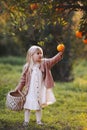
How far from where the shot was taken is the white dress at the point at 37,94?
29.4ft

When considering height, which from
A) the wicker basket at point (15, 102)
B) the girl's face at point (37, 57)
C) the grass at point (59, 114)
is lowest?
the grass at point (59, 114)

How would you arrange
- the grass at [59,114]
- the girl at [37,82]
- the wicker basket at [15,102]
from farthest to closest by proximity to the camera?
the grass at [59,114]
the girl at [37,82]
the wicker basket at [15,102]

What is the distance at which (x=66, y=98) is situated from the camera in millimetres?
13594

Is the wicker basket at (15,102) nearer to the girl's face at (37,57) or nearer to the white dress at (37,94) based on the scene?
the white dress at (37,94)

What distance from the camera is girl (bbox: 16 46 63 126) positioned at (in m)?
8.98

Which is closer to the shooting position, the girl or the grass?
the girl

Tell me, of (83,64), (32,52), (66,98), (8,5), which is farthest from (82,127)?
(83,64)

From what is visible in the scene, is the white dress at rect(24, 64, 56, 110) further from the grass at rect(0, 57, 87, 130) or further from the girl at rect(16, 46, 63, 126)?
the grass at rect(0, 57, 87, 130)

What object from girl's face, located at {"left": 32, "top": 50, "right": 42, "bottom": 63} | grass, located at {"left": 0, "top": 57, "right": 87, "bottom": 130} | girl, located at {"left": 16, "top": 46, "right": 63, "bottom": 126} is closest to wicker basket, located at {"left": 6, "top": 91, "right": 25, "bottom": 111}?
girl, located at {"left": 16, "top": 46, "right": 63, "bottom": 126}

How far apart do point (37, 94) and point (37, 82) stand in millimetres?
205

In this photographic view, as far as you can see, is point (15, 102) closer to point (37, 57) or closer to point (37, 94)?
point (37, 94)

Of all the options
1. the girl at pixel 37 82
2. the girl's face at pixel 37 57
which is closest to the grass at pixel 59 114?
the girl at pixel 37 82

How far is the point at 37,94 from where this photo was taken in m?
8.98

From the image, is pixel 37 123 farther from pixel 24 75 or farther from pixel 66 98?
pixel 66 98
